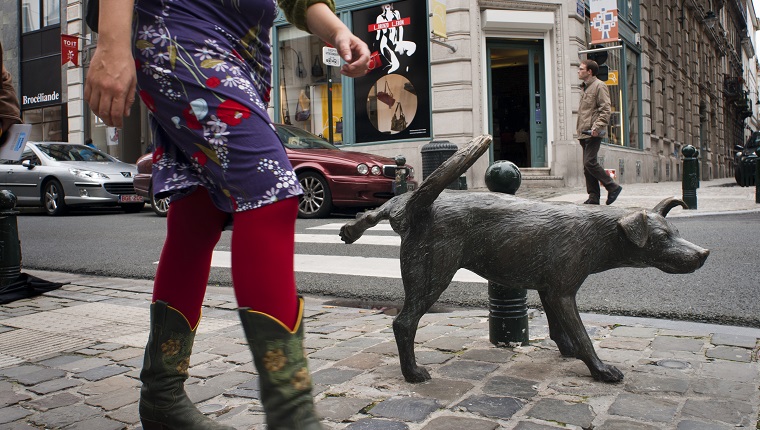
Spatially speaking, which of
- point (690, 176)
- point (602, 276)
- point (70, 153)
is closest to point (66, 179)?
point (70, 153)

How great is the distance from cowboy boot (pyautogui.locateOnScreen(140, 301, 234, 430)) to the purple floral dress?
0.51 metres

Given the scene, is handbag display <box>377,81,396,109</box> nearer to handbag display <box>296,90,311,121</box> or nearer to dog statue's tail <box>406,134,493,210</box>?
handbag display <box>296,90,311,121</box>

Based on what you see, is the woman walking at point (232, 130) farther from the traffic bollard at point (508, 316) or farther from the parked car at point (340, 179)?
the parked car at point (340, 179)

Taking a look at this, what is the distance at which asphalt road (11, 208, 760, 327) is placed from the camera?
13.3 feet

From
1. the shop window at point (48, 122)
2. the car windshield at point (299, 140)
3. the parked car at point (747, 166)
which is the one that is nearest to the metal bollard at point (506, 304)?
the car windshield at point (299, 140)

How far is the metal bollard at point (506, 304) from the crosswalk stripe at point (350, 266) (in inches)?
79.7

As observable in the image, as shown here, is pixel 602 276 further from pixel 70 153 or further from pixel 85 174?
pixel 70 153

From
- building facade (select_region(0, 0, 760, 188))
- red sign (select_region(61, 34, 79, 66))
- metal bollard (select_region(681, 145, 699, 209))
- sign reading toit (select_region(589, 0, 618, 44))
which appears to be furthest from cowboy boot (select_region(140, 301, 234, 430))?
red sign (select_region(61, 34, 79, 66))

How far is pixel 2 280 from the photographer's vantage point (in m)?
5.02

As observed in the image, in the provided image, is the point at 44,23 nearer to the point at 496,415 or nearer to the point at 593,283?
the point at 593,283

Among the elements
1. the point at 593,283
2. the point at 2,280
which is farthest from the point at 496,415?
the point at 2,280

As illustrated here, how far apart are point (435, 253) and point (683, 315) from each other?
6.60 ft

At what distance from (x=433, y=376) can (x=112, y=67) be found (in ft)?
5.62

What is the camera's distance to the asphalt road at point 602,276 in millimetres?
4043
